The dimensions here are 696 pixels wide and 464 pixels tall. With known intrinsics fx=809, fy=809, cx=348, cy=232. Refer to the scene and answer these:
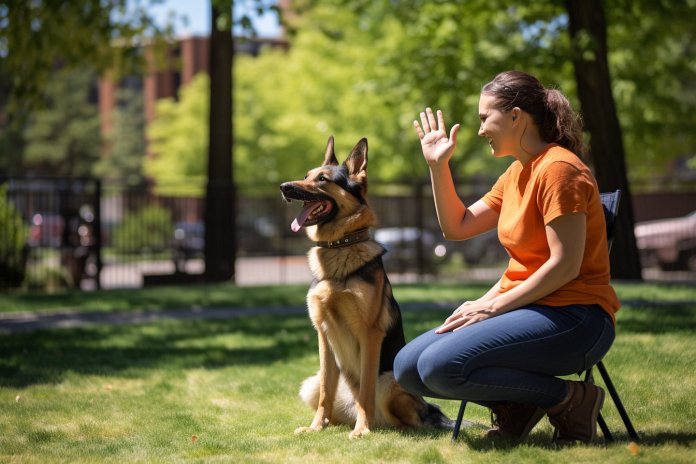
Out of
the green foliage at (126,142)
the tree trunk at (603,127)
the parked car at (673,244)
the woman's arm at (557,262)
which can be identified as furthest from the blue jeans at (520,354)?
the green foliage at (126,142)

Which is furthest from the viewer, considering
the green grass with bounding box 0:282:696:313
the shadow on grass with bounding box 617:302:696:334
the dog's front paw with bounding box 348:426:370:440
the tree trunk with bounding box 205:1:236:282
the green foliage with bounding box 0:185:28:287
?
the tree trunk with bounding box 205:1:236:282

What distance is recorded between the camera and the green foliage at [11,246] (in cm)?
1538

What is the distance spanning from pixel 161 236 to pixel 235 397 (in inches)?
480

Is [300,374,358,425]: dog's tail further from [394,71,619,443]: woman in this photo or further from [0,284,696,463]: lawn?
[394,71,619,443]: woman

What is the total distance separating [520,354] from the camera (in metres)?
4.04

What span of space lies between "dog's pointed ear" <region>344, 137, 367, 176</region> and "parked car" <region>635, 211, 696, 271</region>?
51.5 feet

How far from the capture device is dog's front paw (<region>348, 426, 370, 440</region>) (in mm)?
4858

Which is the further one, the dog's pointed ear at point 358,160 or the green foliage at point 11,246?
the green foliage at point 11,246

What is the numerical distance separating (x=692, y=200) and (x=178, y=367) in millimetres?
16636

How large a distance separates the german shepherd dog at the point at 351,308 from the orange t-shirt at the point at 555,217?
1.09 m

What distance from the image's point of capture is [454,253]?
21.5 m

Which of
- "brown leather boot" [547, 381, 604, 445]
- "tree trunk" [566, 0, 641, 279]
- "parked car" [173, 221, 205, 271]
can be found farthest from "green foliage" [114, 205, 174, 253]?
"brown leather boot" [547, 381, 604, 445]

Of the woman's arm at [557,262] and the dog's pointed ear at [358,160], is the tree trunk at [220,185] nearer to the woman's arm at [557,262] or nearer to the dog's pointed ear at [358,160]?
the dog's pointed ear at [358,160]

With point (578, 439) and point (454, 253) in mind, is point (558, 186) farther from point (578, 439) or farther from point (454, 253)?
point (454, 253)
